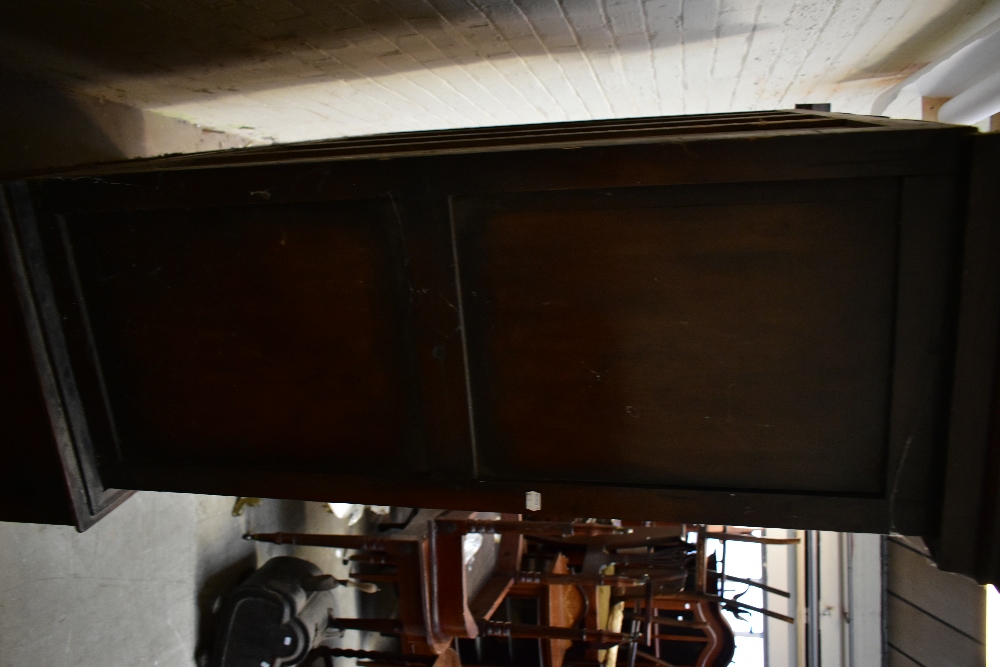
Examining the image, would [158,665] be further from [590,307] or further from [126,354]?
[590,307]

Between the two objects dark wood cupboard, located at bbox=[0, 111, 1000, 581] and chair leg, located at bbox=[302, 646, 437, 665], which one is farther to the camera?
chair leg, located at bbox=[302, 646, 437, 665]

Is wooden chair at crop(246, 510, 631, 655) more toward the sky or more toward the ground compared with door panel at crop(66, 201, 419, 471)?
more toward the ground

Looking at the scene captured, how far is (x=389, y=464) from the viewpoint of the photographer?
1432 millimetres

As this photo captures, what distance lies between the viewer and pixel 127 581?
2580mm

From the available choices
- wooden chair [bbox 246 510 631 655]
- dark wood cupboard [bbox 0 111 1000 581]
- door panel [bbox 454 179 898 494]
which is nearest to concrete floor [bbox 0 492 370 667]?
wooden chair [bbox 246 510 631 655]

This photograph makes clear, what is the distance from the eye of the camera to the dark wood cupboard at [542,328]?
109 cm

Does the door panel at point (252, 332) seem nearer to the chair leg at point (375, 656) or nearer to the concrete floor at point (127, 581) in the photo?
the concrete floor at point (127, 581)

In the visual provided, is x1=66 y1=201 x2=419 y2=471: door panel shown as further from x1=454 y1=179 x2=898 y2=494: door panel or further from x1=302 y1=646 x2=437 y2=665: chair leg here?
x1=302 y1=646 x2=437 y2=665: chair leg

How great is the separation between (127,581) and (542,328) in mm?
2278

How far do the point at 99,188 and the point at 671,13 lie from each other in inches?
73.8

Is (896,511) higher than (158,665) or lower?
higher

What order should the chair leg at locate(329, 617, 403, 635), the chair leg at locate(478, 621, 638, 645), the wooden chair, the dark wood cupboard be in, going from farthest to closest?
1. the chair leg at locate(329, 617, 403, 635)
2. the chair leg at locate(478, 621, 638, 645)
3. the wooden chair
4. the dark wood cupboard

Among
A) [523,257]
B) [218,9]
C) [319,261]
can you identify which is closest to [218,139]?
[218,9]

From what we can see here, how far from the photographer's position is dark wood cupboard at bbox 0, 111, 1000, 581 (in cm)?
109
